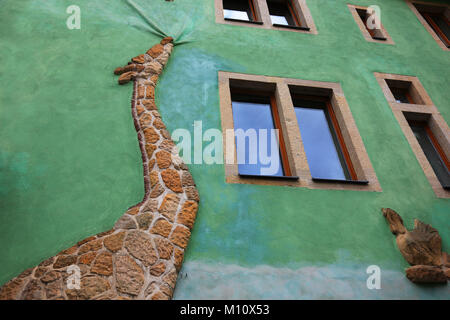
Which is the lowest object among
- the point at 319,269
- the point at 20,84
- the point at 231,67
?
the point at 319,269

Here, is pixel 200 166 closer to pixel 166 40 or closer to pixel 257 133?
pixel 257 133

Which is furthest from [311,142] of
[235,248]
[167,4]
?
[167,4]

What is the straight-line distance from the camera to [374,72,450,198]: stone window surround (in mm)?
5129

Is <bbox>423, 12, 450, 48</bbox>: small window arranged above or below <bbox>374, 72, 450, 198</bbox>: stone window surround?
above

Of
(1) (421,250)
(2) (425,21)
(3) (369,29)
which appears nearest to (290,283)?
(1) (421,250)

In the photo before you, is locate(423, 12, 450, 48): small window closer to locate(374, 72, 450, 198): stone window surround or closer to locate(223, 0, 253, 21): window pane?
locate(374, 72, 450, 198): stone window surround

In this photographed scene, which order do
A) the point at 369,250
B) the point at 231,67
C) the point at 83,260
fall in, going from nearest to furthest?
1. the point at 83,260
2. the point at 369,250
3. the point at 231,67

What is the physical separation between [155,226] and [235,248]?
88 centimetres

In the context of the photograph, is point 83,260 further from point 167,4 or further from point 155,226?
point 167,4

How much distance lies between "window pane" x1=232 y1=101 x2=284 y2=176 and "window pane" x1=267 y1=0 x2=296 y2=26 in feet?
8.96

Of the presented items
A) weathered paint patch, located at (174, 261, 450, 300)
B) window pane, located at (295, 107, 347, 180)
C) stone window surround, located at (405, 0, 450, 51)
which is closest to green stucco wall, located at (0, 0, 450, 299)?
weathered paint patch, located at (174, 261, 450, 300)

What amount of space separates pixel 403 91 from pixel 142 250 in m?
5.56

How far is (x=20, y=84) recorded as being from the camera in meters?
5.01

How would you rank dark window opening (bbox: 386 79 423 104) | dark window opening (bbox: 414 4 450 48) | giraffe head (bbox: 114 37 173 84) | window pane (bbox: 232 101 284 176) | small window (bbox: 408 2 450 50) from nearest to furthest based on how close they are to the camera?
window pane (bbox: 232 101 284 176)
giraffe head (bbox: 114 37 173 84)
dark window opening (bbox: 386 79 423 104)
small window (bbox: 408 2 450 50)
dark window opening (bbox: 414 4 450 48)
